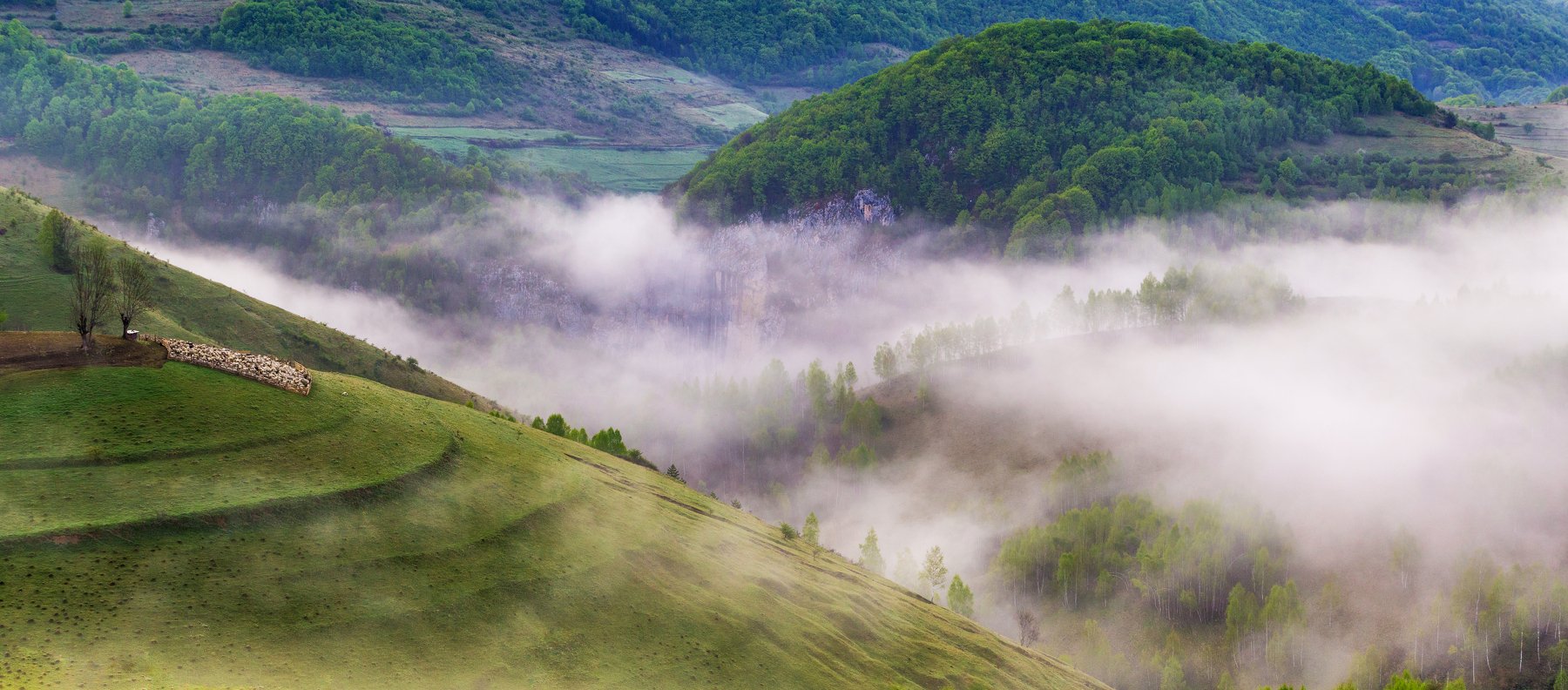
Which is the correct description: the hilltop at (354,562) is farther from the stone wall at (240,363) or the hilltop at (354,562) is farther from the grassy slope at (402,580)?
the stone wall at (240,363)

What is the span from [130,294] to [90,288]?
7666 mm

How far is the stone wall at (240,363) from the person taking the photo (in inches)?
5502

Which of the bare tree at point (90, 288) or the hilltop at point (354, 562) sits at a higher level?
the bare tree at point (90, 288)

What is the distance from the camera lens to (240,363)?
142000 mm

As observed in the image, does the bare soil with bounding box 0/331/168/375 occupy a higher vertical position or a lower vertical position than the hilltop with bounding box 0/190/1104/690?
higher

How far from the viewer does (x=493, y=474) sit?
147 m

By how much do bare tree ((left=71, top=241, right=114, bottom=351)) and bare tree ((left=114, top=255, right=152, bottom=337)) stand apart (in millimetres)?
1854

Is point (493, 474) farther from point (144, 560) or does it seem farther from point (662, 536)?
point (144, 560)

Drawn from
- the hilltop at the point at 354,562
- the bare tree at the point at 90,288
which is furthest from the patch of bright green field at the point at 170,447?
the bare tree at the point at 90,288

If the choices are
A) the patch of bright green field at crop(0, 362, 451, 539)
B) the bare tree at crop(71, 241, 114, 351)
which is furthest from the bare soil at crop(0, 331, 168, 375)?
the patch of bright green field at crop(0, 362, 451, 539)

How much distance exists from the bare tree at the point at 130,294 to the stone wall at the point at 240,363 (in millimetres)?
5780

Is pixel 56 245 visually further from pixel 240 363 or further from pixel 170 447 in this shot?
pixel 170 447

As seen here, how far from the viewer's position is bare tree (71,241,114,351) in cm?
13712

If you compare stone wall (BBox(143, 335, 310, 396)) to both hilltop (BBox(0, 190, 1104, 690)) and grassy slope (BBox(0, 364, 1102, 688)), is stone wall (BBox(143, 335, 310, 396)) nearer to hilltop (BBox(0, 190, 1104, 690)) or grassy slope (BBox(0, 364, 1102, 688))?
hilltop (BBox(0, 190, 1104, 690))
